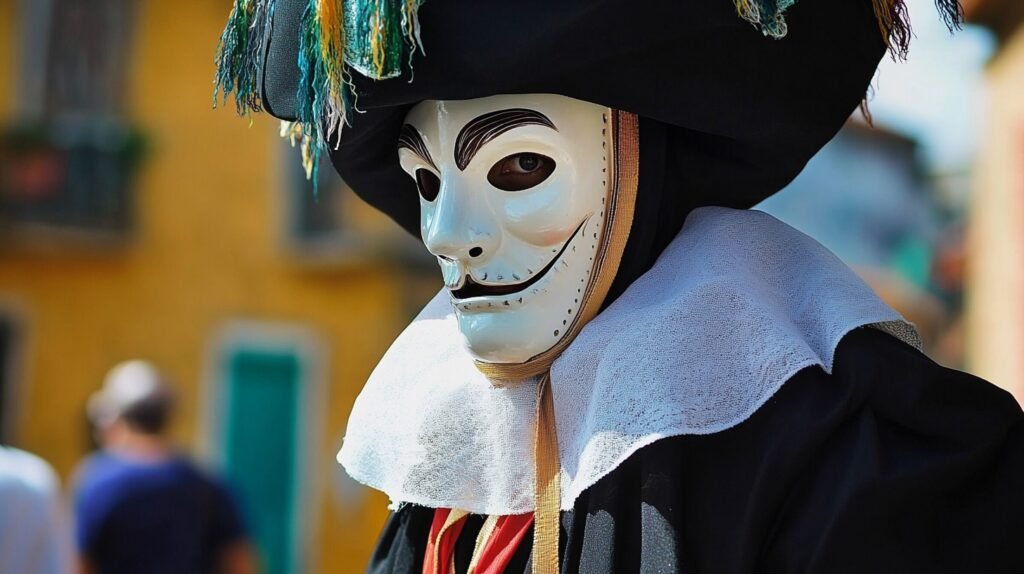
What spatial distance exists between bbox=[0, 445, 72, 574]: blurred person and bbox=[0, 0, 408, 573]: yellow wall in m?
7.11

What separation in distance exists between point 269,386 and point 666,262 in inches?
360

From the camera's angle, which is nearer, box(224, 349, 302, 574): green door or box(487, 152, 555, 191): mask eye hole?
box(487, 152, 555, 191): mask eye hole

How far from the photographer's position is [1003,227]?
18.0ft

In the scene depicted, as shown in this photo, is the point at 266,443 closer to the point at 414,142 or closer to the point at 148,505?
the point at 148,505

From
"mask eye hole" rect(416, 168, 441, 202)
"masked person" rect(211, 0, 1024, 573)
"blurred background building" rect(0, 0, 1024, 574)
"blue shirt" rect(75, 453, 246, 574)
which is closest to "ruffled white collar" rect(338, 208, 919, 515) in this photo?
"masked person" rect(211, 0, 1024, 573)

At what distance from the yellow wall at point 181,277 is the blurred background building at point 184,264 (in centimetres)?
1

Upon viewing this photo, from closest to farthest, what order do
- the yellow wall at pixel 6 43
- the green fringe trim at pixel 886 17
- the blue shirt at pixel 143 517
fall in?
the green fringe trim at pixel 886 17 → the blue shirt at pixel 143 517 → the yellow wall at pixel 6 43

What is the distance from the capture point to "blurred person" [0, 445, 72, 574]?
11.5 ft

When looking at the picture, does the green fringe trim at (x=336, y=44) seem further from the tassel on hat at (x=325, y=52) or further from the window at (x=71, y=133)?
the window at (x=71, y=133)

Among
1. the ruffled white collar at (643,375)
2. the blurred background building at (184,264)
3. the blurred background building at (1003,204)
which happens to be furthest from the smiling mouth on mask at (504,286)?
the blurred background building at (184,264)

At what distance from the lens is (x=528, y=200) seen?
6.82 feet

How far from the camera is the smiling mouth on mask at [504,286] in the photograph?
2.08 m

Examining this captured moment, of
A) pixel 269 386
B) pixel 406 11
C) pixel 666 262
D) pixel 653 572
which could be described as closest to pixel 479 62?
pixel 406 11

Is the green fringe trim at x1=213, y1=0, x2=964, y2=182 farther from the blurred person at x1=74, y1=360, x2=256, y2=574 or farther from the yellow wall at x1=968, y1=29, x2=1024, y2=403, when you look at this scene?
the yellow wall at x1=968, y1=29, x2=1024, y2=403
